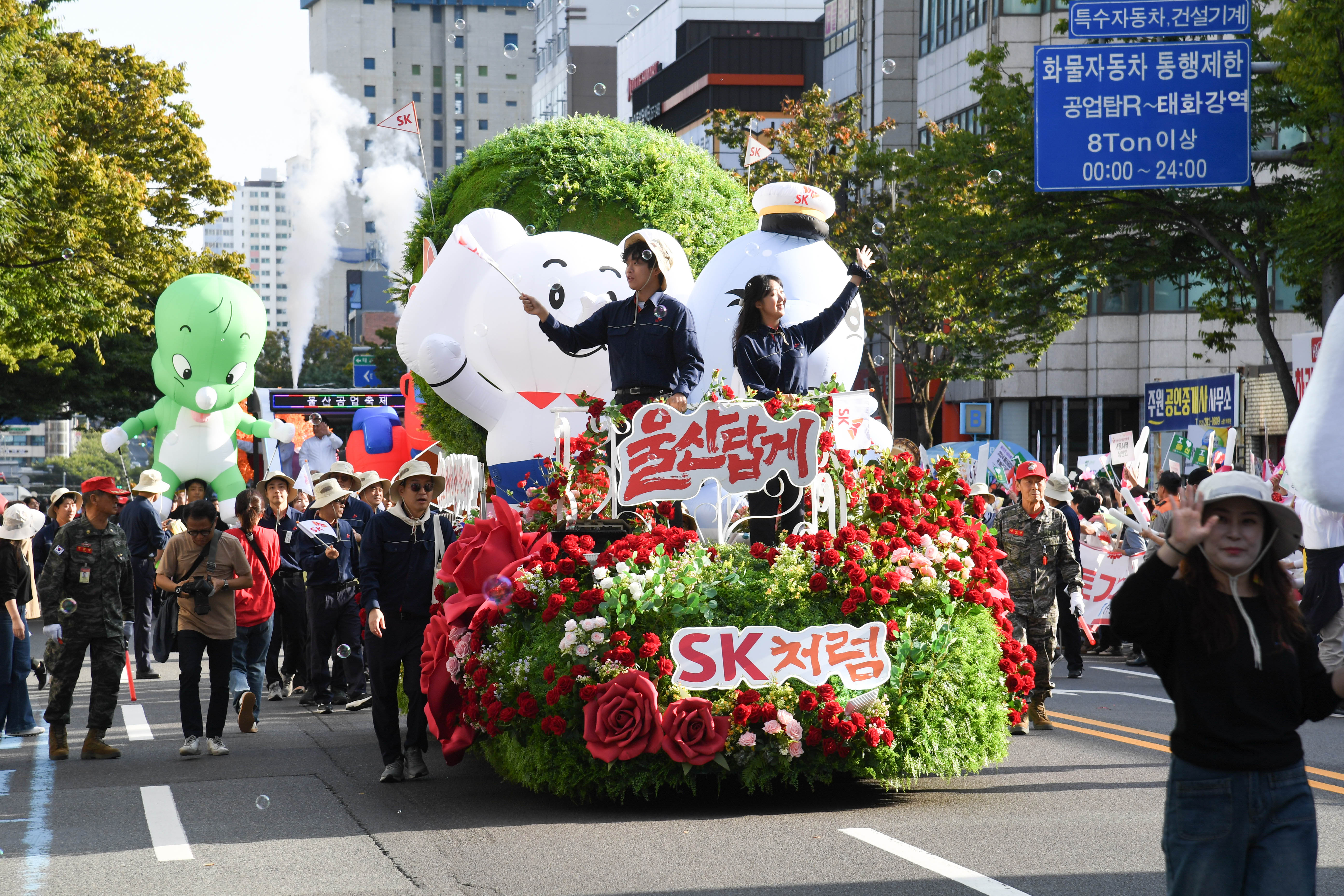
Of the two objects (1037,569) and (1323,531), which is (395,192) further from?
(1323,531)

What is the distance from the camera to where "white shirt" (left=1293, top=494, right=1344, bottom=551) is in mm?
10750

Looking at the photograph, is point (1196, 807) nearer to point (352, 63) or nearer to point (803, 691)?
point (803, 691)

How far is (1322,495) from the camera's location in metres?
3.82

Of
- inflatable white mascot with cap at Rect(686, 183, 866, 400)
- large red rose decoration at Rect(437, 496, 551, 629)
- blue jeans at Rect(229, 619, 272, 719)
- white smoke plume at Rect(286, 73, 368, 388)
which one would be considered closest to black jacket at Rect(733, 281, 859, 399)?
inflatable white mascot with cap at Rect(686, 183, 866, 400)

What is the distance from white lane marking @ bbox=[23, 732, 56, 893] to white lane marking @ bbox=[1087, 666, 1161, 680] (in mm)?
9295

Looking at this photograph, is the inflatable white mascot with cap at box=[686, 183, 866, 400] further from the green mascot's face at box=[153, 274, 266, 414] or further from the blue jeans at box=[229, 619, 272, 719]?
the green mascot's face at box=[153, 274, 266, 414]

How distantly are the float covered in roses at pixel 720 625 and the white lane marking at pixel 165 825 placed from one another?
144 cm

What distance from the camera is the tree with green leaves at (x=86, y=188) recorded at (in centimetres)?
1872

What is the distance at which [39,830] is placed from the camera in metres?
7.10

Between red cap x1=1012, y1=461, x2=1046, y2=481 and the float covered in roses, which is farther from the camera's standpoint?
red cap x1=1012, y1=461, x2=1046, y2=481

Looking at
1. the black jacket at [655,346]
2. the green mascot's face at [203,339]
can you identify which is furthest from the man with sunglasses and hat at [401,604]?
the green mascot's face at [203,339]

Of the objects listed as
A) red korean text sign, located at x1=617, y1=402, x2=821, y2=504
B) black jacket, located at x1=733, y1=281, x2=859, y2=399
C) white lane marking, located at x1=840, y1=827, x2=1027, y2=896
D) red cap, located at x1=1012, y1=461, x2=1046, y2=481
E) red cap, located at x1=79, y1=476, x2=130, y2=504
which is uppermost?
black jacket, located at x1=733, y1=281, x2=859, y2=399

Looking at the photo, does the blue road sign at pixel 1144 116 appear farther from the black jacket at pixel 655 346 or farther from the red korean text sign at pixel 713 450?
the red korean text sign at pixel 713 450

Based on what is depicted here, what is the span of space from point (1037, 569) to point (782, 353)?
9.00ft
